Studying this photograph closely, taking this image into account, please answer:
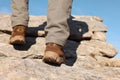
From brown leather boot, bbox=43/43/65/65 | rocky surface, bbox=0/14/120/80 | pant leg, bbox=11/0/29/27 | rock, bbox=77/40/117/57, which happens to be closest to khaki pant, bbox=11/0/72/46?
brown leather boot, bbox=43/43/65/65

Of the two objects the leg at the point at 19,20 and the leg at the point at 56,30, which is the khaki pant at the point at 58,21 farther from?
the leg at the point at 19,20

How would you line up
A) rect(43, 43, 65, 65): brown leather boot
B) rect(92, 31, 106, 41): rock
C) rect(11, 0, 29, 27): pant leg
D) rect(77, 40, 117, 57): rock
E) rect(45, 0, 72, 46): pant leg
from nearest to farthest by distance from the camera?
rect(43, 43, 65, 65): brown leather boot → rect(45, 0, 72, 46): pant leg → rect(11, 0, 29, 27): pant leg → rect(77, 40, 117, 57): rock → rect(92, 31, 106, 41): rock

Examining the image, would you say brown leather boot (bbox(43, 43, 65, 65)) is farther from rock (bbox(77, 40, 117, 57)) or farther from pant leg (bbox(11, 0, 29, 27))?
rock (bbox(77, 40, 117, 57))

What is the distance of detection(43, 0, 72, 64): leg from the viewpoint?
20.1 ft

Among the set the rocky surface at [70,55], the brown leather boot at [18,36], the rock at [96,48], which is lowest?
the rock at [96,48]

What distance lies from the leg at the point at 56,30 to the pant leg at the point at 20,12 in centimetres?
150

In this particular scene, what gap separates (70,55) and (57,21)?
2.49 m

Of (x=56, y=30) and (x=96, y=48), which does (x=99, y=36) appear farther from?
(x=56, y=30)

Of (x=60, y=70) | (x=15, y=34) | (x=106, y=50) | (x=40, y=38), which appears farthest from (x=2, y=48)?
(x=106, y=50)

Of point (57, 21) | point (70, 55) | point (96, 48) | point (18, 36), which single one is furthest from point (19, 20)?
point (96, 48)

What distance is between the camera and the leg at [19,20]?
23.9ft

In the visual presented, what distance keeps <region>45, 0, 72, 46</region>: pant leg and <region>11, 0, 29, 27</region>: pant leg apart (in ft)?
4.91

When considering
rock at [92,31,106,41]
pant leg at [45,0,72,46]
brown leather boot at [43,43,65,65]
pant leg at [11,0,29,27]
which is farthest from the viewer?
rock at [92,31,106,41]

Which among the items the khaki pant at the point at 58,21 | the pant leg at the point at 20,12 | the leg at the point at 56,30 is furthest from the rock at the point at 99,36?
the leg at the point at 56,30
